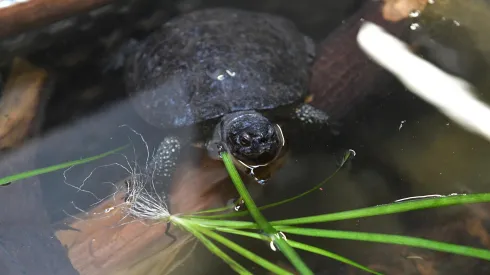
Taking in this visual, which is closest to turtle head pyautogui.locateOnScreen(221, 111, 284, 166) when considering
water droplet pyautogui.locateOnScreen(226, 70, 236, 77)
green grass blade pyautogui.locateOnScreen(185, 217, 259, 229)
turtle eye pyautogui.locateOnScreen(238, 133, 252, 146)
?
turtle eye pyautogui.locateOnScreen(238, 133, 252, 146)

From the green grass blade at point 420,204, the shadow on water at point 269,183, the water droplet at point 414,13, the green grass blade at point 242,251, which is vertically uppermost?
the green grass blade at point 420,204

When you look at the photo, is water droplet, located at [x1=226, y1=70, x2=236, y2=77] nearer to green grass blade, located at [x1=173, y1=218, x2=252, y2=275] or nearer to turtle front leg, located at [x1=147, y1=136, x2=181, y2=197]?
turtle front leg, located at [x1=147, y1=136, x2=181, y2=197]

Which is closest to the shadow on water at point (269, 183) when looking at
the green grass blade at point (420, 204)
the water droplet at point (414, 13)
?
the water droplet at point (414, 13)

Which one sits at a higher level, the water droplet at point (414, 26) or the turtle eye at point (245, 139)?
the water droplet at point (414, 26)

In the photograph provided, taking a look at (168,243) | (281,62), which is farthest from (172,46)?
(168,243)

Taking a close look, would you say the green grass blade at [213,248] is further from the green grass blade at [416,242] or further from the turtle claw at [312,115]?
the turtle claw at [312,115]

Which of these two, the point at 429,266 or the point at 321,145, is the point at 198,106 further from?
the point at 429,266
